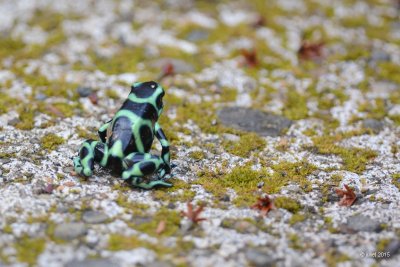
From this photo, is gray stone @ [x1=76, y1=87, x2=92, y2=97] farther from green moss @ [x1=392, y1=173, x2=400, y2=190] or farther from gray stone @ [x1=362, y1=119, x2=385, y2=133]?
green moss @ [x1=392, y1=173, x2=400, y2=190]

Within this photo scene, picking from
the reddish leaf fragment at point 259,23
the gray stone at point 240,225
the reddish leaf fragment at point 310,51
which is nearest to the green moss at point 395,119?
the reddish leaf fragment at point 310,51

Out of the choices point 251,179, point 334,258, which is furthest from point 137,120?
point 334,258

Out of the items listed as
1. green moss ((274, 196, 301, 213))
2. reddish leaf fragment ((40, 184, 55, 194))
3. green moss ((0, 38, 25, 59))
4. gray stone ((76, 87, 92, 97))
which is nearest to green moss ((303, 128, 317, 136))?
green moss ((274, 196, 301, 213))

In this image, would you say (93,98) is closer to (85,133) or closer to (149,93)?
(85,133)

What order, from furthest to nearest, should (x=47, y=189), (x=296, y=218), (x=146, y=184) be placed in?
1. (x=146, y=184)
2. (x=47, y=189)
3. (x=296, y=218)

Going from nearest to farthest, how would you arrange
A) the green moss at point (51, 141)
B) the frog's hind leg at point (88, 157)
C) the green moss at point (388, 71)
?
the frog's hind leg at point (88, 157) → the green moss at point (51, 141) → the green moss at point (388, 71)

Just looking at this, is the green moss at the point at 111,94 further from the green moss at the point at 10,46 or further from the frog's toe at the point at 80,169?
the frog's toe at the point at 80,169
